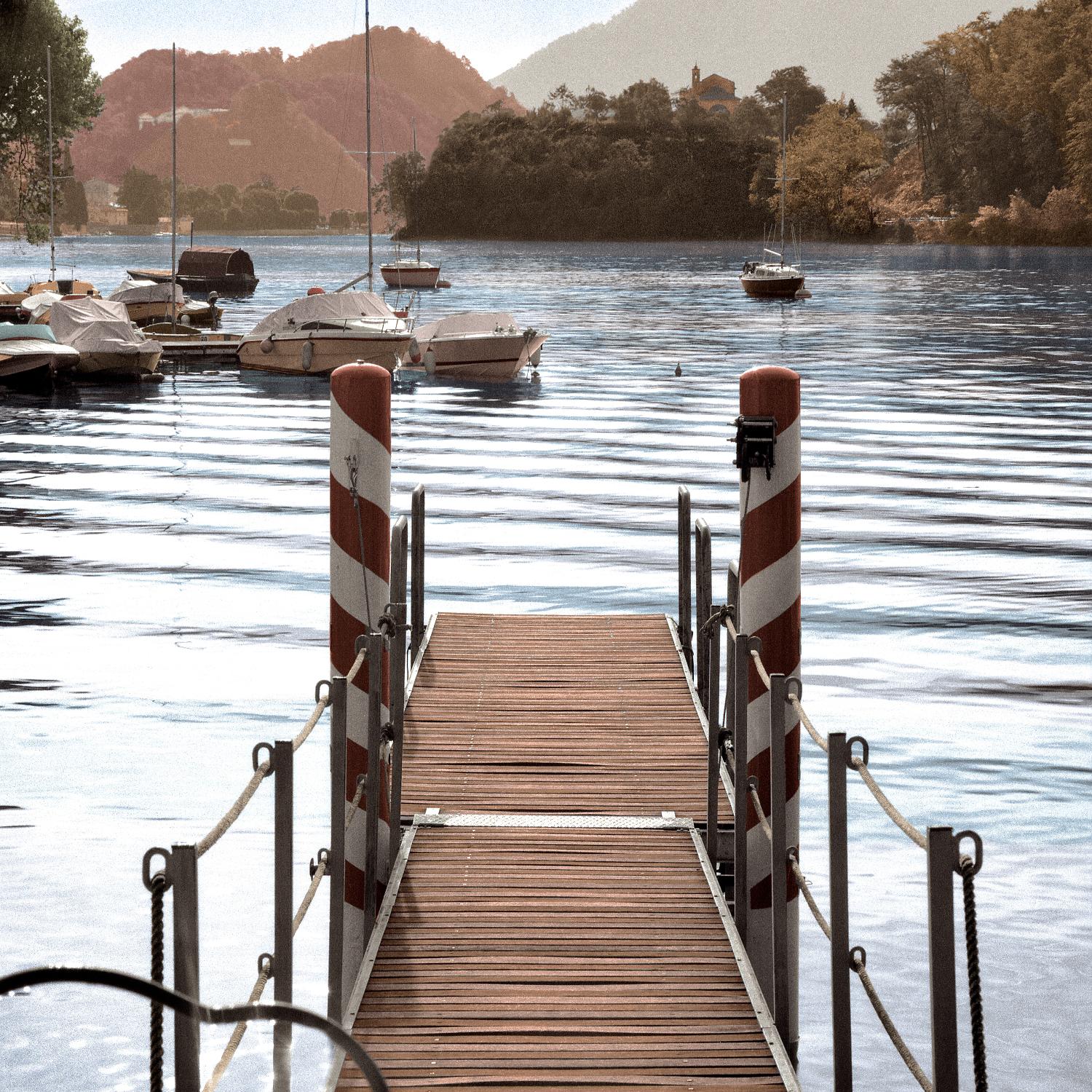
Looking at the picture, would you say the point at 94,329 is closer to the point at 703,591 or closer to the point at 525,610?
the point at 525,610

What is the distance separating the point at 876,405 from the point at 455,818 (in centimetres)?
3223

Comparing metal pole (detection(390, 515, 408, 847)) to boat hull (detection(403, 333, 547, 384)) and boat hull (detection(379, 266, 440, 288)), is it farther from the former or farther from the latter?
boat hull (detection(379, 266, 440, 288))

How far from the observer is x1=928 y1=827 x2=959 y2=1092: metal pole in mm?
3881

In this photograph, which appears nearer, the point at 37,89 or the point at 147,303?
the point at 147,303

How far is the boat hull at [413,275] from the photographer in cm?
10256

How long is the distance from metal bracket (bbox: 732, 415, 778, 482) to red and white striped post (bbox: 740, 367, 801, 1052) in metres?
0.02

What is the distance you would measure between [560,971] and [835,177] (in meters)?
182

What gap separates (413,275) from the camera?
104 metres

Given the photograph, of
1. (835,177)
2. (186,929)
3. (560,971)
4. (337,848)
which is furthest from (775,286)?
(835,177)

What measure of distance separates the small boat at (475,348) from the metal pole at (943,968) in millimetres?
41780

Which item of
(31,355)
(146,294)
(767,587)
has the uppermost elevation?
(146,294)

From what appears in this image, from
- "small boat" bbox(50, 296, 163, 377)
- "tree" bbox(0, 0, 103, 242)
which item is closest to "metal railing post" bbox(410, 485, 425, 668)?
"small boat" bbox(50, 296, 163, 377)

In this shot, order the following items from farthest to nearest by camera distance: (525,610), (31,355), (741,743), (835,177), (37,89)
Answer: (835,177)
(37,89)
(31,355)
(525,610)
(741,743)

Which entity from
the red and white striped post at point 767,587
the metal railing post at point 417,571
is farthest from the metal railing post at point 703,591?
the red and white striped post at point 767,587
